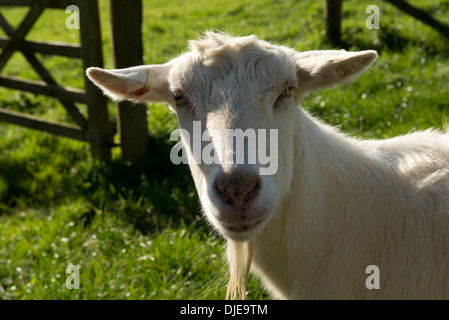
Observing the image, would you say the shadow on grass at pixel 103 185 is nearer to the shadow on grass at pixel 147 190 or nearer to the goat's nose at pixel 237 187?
the shadow on grass at pixel 147 190

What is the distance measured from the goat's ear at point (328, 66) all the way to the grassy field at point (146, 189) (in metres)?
0.65

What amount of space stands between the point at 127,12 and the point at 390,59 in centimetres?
340

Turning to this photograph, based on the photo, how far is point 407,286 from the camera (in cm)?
302

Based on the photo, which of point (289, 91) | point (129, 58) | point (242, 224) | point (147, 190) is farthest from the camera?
point (129, 58)

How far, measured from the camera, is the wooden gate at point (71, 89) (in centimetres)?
593

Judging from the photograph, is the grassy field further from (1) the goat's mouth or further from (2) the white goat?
(1) the goat's mouth

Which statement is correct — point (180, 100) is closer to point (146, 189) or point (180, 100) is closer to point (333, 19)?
point (146, 189)

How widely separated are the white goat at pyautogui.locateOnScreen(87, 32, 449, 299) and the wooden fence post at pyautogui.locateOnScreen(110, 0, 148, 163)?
249 cm

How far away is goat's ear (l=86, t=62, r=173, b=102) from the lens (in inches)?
127

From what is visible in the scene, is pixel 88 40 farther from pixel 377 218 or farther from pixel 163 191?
pixel 377 218

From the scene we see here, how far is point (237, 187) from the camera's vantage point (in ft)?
8.38

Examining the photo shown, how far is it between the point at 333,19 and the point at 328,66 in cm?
491

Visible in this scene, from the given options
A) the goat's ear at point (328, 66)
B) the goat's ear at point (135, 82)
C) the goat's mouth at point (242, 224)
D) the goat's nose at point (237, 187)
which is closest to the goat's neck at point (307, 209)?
the goat's ear at point (328, 66)

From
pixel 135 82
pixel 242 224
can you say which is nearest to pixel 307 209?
pixel 242 224
